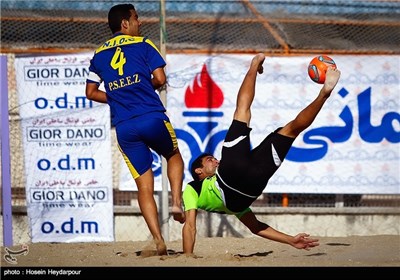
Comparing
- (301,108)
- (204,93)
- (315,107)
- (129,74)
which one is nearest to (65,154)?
(204,93)

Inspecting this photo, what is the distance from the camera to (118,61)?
8938 millimetres

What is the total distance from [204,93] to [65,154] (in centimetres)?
189

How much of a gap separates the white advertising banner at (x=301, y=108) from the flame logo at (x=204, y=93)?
0.04ft

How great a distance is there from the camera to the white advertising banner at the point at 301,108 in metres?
12.3

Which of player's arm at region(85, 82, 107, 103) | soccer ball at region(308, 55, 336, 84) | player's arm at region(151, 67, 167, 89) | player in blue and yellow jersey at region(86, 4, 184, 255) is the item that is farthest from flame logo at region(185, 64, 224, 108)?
soccer ball at region(308, 55, 336, 84)

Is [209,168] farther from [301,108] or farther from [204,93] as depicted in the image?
[301,108]

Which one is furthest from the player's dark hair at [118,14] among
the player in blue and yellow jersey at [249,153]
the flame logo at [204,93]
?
Answer: the flame logo at [204,93]

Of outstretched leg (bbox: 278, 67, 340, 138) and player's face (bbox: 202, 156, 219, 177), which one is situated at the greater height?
outstretched leg (bbox: 278, 67, 340, 138)

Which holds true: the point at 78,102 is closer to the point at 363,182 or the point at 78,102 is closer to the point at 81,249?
the point at 81,249

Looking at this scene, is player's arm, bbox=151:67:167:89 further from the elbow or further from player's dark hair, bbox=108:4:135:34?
player's dark hair, bbox=108:4:135:34

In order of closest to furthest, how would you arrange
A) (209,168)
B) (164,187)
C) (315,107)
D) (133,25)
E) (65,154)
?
1. (315,107)
2. (133,25)
3. (209,168)
4. (164,187)
5. (65,154)

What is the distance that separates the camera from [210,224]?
40.9 feet

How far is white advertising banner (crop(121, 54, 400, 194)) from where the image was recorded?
40.3ft
